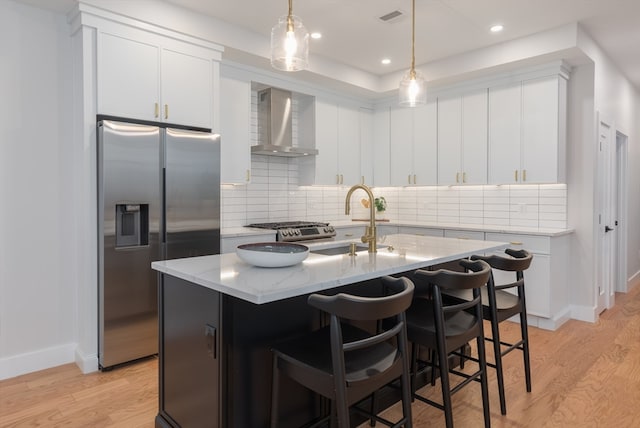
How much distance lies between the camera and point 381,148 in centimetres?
562

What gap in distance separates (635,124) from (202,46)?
577 centimetres

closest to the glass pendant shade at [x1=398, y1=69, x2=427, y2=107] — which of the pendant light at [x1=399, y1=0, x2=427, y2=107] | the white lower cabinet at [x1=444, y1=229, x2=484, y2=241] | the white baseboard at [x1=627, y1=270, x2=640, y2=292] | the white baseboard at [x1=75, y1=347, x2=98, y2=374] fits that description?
the pendant light at [x1=399, y1=0, x2=427, y2=107]

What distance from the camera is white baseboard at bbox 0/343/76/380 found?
2.95 m

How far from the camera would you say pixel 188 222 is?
3.38 meters

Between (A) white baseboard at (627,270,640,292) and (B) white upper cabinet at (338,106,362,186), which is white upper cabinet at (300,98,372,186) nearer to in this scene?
(B) white upper cabinet at (338,106,362,186)

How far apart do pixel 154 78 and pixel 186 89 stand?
0.92 ft

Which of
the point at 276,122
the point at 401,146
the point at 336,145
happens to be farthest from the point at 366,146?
the point at 276,122

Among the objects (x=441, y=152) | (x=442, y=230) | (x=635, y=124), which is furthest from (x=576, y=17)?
(x=635, y=124)

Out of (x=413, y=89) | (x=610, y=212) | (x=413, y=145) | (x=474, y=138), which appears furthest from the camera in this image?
(x=413, y=145)

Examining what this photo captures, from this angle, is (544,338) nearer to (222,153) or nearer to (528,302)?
(528,302)

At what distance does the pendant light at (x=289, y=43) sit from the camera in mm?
2247

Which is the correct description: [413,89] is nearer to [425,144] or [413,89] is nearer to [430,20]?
[430,20]

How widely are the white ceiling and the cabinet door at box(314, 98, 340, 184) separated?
0.71 metres

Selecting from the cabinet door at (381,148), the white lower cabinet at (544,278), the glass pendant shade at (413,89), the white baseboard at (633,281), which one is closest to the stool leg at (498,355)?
the glass pendant shade at (413,89)
